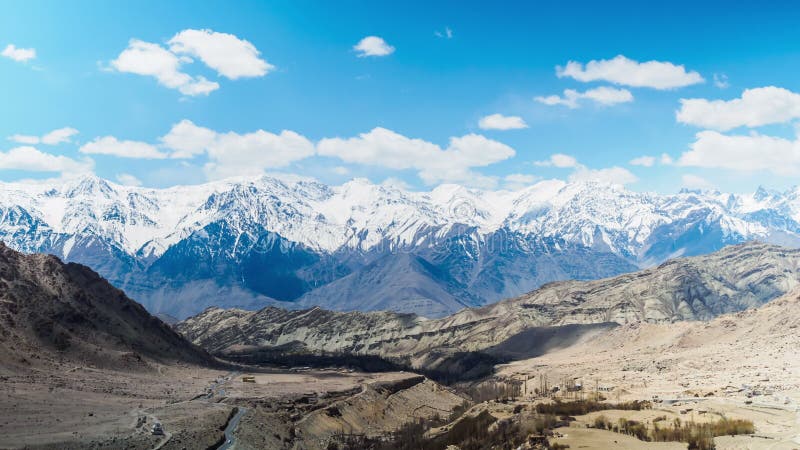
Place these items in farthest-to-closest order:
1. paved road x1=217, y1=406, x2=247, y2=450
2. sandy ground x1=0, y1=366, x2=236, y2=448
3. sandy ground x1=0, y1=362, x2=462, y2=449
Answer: paved road x1=217, y1=406, x2=247, y2=450, sandy ground x1=0, y1=362, x2=462, y2=449, sandy ground x1=0, y1=366, x2=236, y2=448

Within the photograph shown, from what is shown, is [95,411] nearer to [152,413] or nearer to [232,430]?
[152,413]

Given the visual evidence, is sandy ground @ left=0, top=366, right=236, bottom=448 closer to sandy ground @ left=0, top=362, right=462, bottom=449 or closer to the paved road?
sandy ground @ left=0, top=362, right=462, bottom=449

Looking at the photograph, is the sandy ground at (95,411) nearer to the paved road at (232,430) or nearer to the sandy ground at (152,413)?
the sandy ground at (152,413)

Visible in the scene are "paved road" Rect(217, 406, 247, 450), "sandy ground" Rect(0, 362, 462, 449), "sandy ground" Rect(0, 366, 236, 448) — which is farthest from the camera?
"paved road" Rect(217, 406, 247, 450)

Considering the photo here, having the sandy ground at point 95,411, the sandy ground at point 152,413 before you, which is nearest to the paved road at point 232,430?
the sandy ground at point 152,413

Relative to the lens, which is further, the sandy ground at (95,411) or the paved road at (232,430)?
the paved road at (232,430)

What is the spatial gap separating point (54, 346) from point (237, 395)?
51.9 meters

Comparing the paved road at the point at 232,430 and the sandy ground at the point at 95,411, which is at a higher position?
the sandy ground at the point at 95,411

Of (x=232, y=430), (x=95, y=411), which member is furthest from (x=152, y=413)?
(x=232, y=430)

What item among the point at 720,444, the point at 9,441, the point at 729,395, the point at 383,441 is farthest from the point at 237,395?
the point at 720,444

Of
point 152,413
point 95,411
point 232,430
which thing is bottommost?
point 232,430

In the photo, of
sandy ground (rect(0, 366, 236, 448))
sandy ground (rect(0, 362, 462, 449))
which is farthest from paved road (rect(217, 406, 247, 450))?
sandy ground (rect(0, 366, 236, 448))

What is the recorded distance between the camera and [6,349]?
16150 cm

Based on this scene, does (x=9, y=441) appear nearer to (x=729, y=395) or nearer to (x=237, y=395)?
(x=237, y=395)
